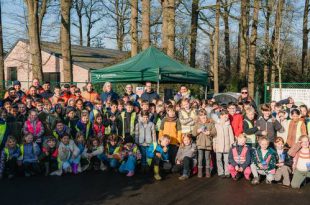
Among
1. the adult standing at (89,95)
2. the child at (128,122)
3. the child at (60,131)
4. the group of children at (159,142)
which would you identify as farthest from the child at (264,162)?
the adult standing at (89,95)

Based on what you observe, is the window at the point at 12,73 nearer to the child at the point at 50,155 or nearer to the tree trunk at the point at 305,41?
the tree trunk at the point at 305,41

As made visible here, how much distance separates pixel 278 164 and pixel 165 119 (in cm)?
248

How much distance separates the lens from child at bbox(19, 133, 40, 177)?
25.6 ft

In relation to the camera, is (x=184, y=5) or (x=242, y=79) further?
(x=242, y=79)

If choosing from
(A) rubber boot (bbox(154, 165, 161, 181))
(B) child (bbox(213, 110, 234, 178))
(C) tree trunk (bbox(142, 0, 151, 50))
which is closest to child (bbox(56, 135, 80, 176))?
(A) rubber boot (bbox(154, 165, 161, 181))

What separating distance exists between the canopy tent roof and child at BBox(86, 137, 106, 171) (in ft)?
12.3

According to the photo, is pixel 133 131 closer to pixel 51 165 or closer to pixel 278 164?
pixel 51 165

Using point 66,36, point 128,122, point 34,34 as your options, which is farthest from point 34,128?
point 66,36

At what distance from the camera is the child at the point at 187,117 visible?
329 inches

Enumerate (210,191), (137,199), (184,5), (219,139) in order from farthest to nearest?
(184,5) → (219,139) → (210,191) → (137,199)

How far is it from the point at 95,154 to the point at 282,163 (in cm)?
384

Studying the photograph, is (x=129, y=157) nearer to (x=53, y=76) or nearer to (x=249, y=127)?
(x=249, y=127)

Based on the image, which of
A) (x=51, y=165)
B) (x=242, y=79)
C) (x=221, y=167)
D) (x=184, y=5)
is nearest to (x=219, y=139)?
(x=221, y=167)

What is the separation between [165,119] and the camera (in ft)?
27.5
